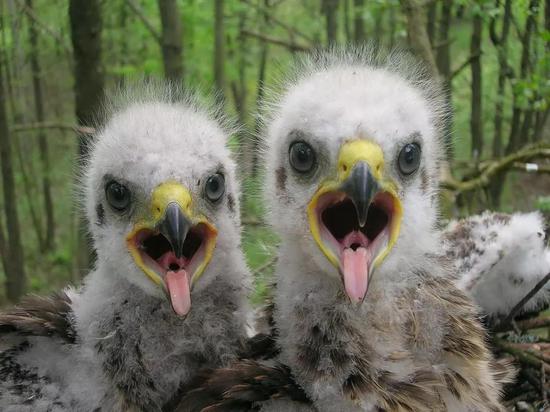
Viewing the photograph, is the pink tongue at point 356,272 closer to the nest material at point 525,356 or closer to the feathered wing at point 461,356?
the feathered wing at point 461,356

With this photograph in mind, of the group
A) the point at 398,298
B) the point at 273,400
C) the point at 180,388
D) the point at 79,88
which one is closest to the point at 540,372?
the point at 398,298

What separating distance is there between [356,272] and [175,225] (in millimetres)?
656

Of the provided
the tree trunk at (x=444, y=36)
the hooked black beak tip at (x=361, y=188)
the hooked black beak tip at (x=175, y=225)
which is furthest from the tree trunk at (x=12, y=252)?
the hooked black beak tip at (x=361, y=188)

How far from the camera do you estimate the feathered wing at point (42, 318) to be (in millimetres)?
2516

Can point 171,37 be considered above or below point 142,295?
above

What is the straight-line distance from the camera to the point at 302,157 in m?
2.26

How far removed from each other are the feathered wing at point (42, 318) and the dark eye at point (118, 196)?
1.74ft

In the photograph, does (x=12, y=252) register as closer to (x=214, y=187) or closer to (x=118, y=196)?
(x=118, y=196)

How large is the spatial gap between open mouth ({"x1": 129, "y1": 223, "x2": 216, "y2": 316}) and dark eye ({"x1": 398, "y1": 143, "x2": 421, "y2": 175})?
0.74m

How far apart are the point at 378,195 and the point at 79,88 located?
234 cm

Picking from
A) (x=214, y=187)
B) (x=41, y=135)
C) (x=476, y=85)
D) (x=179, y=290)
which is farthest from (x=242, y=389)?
(x=41, y=135)

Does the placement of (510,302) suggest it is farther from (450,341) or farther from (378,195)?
(378,195)

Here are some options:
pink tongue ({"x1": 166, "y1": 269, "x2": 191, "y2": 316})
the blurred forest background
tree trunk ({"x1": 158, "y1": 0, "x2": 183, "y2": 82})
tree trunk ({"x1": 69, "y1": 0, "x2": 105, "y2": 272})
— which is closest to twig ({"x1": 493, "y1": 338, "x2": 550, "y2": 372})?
the blurred forest background

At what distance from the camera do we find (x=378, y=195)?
6.92 ft
